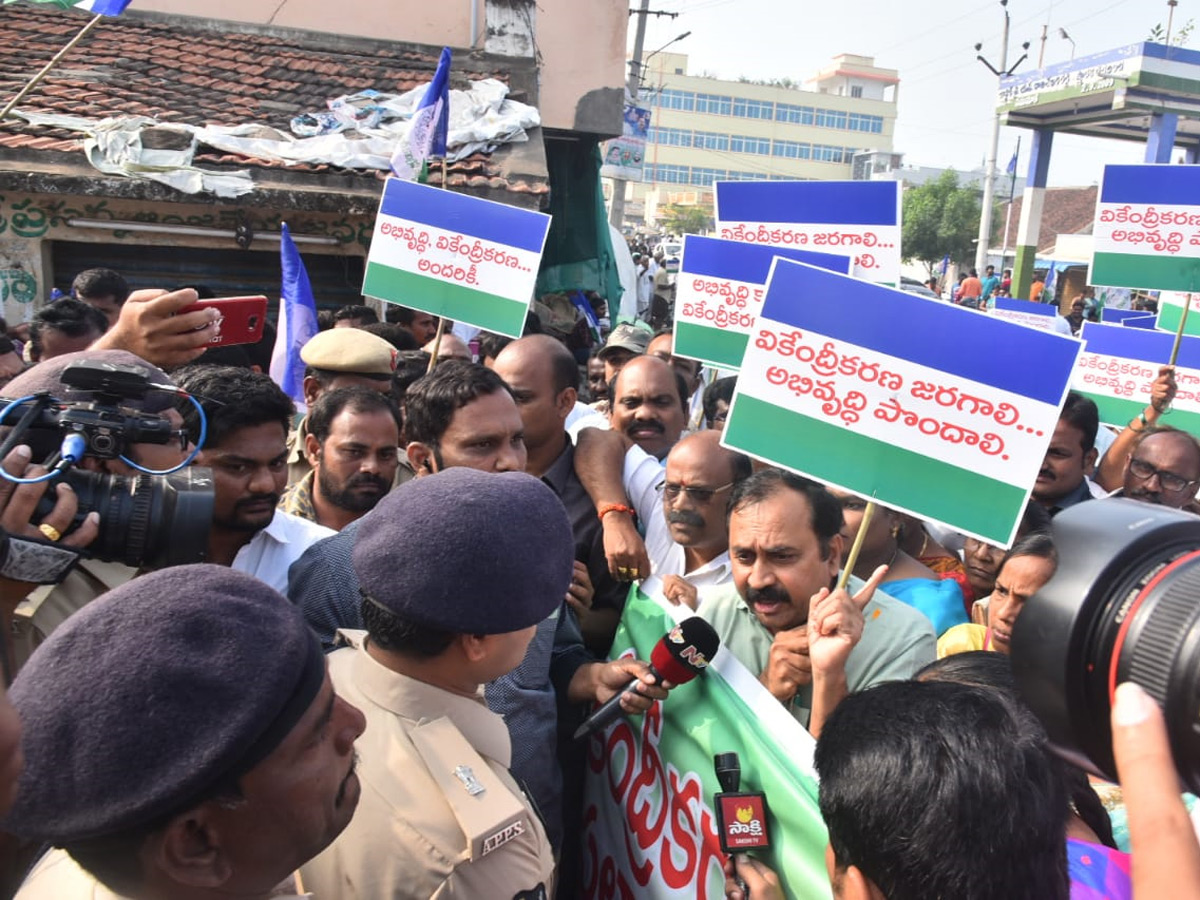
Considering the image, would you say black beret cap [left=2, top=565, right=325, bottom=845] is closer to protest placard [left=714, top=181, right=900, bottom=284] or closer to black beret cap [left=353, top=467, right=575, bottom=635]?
black beret cap [left=353, top=467, right=575, bottom=635]

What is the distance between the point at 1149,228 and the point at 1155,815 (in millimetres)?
4796

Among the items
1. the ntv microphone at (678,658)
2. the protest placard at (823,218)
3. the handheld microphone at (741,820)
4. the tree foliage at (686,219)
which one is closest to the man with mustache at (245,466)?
the ntv microphone at (678,658)

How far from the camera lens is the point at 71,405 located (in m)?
1.86

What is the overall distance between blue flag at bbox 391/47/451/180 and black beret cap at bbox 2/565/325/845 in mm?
5431

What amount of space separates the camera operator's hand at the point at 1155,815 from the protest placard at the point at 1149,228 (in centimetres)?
458

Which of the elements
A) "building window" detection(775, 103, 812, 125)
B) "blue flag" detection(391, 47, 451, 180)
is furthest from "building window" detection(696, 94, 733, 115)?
"blue flag" detection(391, 47, 451, 180)

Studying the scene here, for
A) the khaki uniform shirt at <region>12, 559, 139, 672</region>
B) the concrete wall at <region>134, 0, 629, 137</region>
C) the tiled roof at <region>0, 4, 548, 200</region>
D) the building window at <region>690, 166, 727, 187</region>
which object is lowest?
the khaki uniform shirt at <region>12, 559, 139, 672</region>

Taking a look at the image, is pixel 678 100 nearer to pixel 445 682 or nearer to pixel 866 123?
pixel 866 123

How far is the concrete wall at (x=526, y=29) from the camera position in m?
11.5

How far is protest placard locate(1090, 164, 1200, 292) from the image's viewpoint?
4.74 metres

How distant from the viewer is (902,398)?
2523 mm

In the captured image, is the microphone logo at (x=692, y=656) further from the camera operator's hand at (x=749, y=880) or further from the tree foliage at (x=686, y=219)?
the tree foliage at (x=686, y=219)

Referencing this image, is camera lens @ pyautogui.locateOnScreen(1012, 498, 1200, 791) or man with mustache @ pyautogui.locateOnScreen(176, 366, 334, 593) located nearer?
camera lens @ pyautogui.locateOnScreen(1012, 498, 1200, 791)

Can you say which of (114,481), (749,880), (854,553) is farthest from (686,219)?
(749,880)
